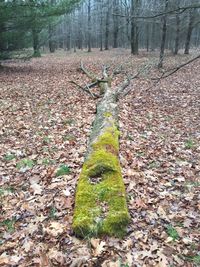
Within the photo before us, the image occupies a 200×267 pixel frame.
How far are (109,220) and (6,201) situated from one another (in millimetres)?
1984

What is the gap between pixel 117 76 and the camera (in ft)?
53.2

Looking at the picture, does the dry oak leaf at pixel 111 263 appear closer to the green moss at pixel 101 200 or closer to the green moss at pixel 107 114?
the green moss at pixel 101 200

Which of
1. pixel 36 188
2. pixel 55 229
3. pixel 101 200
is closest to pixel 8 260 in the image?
pixel 55 229

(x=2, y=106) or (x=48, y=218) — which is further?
(x=2, y=106)

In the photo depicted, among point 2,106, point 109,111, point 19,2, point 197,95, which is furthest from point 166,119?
point 19,2

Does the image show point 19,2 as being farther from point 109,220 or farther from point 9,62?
point 109,220

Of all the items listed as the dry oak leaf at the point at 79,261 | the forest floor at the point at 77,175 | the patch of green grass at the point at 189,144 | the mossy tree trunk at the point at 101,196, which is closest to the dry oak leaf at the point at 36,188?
the forest floor at the point at 77,175

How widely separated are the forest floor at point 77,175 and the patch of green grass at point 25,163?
48mm

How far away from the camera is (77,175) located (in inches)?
217

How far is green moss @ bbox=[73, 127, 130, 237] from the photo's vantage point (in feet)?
12.5

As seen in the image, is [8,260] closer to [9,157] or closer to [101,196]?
[101,196]

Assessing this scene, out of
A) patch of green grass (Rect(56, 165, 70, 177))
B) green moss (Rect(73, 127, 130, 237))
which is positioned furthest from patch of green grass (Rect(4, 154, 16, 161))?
green moss (Rect(73, 127, 130, 237))

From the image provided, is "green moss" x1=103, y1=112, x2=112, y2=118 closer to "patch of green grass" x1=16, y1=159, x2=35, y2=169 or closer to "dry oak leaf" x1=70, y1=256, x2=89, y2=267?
"patch of green grass" x1=16, y1=159, x2=35, y2=169

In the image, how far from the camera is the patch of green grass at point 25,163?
6196 mm
